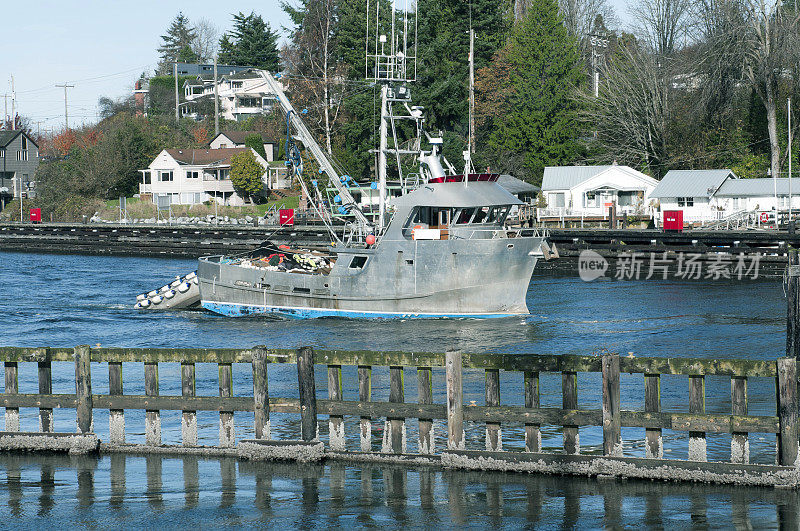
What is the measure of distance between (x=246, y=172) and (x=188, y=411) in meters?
80.9

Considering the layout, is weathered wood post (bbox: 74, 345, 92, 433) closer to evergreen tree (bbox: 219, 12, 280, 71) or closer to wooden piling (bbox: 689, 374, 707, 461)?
wooden piling (bbox: 689, 374, 707, 461)

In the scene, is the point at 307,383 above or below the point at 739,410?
above

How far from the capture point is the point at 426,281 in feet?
121

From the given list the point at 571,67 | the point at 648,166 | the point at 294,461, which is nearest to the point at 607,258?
the point at 648,166

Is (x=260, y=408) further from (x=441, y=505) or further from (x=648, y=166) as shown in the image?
(x=648, y=166)

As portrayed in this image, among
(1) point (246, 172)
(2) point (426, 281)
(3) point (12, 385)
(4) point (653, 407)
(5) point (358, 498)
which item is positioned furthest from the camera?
(1) point (246, 172)

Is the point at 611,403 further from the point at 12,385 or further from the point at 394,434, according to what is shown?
the point at 12,385

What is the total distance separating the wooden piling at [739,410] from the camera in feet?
41.0

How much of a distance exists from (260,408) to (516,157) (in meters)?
74.5

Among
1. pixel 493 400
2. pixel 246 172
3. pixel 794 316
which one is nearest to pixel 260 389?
pixel 493 400

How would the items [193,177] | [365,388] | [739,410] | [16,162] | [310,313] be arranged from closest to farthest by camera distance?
[739,410] < [365,388] < [310,313] < [193,177] < [16,162]

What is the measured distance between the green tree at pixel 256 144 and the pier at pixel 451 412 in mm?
88271

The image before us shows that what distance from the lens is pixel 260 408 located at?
557 inches

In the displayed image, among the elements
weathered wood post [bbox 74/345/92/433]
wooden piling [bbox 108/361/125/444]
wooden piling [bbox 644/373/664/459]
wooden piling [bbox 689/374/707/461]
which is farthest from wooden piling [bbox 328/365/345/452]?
wooden piling [bbox 689/374/707/461]
